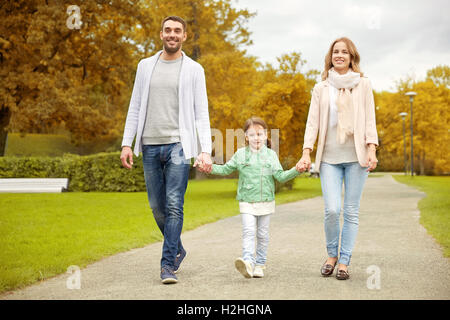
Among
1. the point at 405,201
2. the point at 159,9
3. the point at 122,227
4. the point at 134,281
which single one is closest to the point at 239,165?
the point at 134,281

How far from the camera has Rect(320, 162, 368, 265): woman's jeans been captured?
177 inches

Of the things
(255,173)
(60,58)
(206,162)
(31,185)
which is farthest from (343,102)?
(60,58)

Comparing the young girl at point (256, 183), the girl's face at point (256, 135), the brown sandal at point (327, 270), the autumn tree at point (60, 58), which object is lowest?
the brown sandal at point (327, 270)

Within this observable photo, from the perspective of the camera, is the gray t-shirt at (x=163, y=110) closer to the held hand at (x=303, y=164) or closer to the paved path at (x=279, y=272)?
the held hand at (x=303, y=164)

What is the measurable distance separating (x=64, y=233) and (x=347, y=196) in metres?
5.21

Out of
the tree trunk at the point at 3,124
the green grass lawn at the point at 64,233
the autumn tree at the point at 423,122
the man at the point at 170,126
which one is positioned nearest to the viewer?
the man at the point at 170,126

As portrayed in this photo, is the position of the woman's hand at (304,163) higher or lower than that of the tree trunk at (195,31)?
lower

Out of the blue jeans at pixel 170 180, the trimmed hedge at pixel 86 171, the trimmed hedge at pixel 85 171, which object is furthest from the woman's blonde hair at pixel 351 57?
the trimmed hedge at pixel 85 171

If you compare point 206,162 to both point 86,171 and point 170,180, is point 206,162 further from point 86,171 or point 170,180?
point 86,171

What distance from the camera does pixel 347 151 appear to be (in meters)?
4.50

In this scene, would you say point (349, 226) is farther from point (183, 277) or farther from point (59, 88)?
point (59, 88)

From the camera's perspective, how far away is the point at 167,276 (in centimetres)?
420

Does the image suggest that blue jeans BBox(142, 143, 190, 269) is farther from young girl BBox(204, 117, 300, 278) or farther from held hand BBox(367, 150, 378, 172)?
held hand BBox(367, 150, 378, 172)

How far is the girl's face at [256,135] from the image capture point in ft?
15.5
